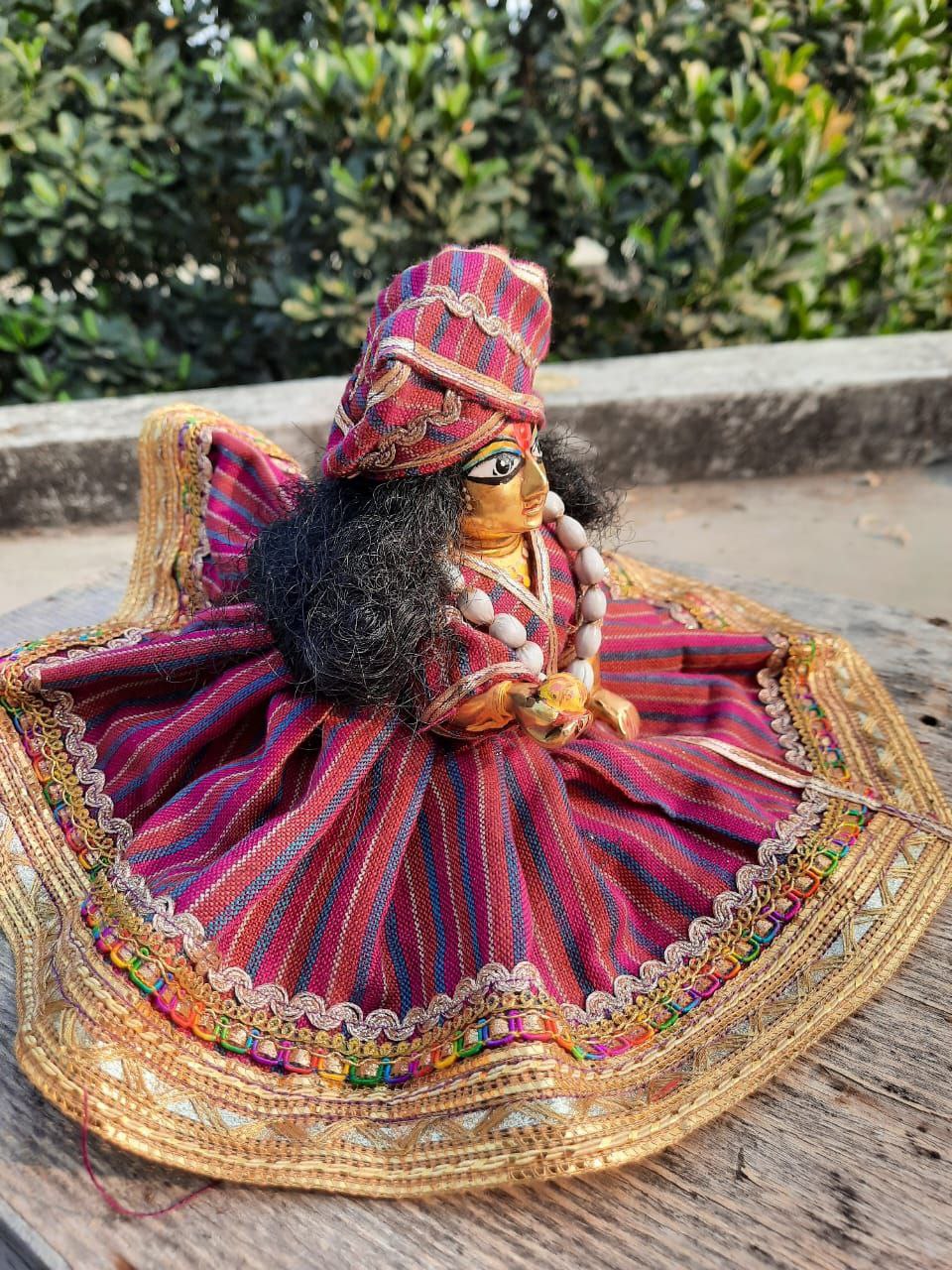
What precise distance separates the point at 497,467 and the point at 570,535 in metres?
0.24

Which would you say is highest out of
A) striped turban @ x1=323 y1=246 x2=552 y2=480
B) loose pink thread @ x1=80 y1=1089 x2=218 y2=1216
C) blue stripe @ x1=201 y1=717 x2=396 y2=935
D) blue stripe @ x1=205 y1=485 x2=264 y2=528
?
striped turban @ x1=323 y1=246 x2=552 y2=480

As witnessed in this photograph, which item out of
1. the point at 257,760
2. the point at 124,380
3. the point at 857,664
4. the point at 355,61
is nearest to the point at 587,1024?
the point at 257,760

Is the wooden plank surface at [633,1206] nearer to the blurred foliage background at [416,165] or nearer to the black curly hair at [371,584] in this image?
the black curly hair at [371,584]

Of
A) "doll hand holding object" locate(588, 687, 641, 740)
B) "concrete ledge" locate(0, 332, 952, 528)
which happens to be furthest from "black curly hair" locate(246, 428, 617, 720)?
"concrete ledge" locate(0, 332, 952, 528)

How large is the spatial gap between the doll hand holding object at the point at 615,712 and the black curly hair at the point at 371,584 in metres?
0.32

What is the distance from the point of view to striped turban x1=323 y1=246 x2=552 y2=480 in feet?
3.57

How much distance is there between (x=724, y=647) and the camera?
1.70 metres

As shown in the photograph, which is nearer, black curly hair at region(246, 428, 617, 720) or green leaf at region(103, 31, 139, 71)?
black curly hair at region(246, 428, 617, 720)

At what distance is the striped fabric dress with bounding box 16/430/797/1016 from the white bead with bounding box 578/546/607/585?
0.02 meters

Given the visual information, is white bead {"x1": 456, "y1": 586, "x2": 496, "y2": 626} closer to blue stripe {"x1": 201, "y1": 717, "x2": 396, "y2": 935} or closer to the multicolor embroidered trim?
blue stripe {"x1": 201, "y1": 717, "x2": 396, "y2": 935}

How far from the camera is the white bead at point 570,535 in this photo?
54.4 inches

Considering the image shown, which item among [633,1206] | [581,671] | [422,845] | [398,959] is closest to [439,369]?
[581,671]

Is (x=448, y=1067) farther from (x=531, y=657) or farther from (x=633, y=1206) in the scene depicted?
(x=531, y=657)

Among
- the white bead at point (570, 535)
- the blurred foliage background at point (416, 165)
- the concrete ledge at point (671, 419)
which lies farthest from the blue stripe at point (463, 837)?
the blurred foliage background at point (416, 165)
